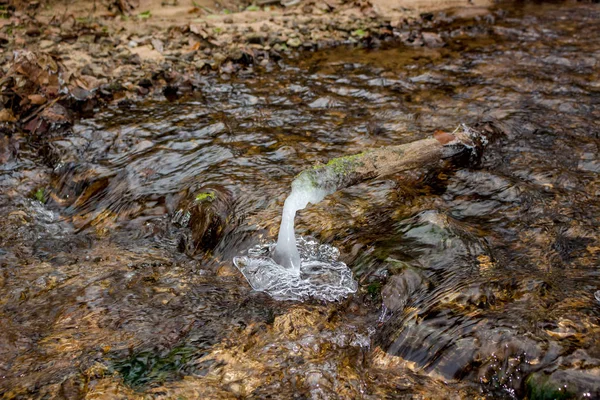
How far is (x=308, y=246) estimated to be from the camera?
156 inches

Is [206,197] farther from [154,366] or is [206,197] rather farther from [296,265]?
[154,366]

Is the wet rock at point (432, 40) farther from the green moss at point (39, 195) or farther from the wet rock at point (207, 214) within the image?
the green moss at point (39, 195)

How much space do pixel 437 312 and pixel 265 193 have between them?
2011 millimetres

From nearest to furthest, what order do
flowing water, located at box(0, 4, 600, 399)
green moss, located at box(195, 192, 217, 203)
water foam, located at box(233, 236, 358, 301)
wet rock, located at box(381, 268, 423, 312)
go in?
flowing water, located at box(0, 4, 600, 399), wet rock, located at box(381, 268, 423, 312), water foam, located at box(233, 236, 358, 301), green moss, located at box(195, 192, 217, 203)

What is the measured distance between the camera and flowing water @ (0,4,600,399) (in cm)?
280

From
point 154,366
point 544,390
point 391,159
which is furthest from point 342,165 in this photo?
point 544,390

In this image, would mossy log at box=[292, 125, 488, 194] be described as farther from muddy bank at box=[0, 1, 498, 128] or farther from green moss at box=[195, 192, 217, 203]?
muddy bank at box=[0, 1, 498, 128]

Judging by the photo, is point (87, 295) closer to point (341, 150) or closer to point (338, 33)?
point (341, 150)

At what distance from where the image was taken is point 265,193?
15.1ft

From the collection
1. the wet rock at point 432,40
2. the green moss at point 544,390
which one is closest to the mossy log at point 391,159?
the green moss at point 544,390

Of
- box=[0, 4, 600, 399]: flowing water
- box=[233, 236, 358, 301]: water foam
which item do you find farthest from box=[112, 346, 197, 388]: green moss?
box=[233, 236, 358, 301]: water foam

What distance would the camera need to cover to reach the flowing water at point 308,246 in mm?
2797

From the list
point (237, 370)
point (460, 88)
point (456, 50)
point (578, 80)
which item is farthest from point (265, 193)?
point (456, 50)

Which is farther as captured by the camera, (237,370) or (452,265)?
(452,265)
